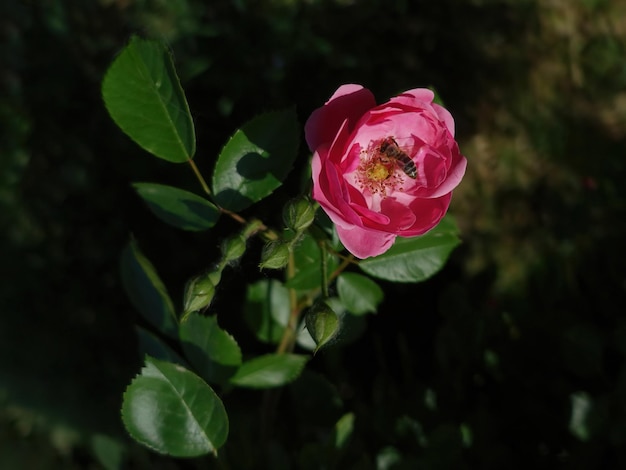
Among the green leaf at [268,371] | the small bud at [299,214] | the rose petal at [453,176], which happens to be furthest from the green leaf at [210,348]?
the rose petal at [453,176]

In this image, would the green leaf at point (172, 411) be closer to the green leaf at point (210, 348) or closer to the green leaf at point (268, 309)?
the green leaf at point (210, 348)

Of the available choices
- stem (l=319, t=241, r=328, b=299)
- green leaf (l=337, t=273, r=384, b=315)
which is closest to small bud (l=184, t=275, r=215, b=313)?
stem (l=319, t=241, r=328, b=299)

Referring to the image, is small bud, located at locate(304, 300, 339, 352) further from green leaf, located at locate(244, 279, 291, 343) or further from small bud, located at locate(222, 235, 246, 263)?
green leaf, located at locate(244, 279, 291, 343)

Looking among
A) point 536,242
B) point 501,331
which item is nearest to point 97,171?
point 501,331

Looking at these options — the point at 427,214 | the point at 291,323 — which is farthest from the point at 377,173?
the point at 291,323

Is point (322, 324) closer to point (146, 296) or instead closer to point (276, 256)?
point (276, 256)
